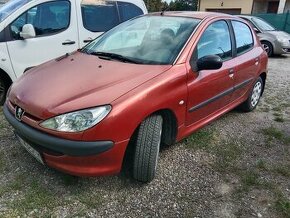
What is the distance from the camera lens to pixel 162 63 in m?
3.34

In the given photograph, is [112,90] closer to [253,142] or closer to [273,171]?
[273,171]

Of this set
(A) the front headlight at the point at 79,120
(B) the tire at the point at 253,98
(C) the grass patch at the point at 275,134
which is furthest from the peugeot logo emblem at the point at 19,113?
(B) the tire at the point at 253,98

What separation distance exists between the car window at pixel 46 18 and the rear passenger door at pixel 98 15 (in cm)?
26

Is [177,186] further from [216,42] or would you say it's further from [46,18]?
[46,18]

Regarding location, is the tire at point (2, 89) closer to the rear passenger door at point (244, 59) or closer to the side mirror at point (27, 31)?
the side mirror at point (27, 31)

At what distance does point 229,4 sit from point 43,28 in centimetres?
2300

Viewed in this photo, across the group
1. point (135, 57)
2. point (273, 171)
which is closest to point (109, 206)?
point (135, 57)

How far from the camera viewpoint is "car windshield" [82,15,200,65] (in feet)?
11.4

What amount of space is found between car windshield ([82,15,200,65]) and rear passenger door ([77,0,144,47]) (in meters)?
1.62

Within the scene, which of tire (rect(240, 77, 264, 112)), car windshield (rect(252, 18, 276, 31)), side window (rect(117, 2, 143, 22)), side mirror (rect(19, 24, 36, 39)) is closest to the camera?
side mirror (rect(19, 24, 36, 39))

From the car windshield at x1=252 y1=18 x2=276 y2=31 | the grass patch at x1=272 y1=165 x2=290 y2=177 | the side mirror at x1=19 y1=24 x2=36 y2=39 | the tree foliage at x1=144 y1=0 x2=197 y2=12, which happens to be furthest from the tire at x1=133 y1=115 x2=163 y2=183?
the tree foliage at x1=144 y1=0 x2=197 y2=12

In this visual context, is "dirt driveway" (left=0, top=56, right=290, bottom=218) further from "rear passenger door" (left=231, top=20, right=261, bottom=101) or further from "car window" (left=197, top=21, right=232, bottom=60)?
"car window" (left=197, top=21, right=232, bottom=60)

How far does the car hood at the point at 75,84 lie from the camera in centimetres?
275

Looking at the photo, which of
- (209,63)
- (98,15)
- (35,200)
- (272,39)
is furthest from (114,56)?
(272,39)
